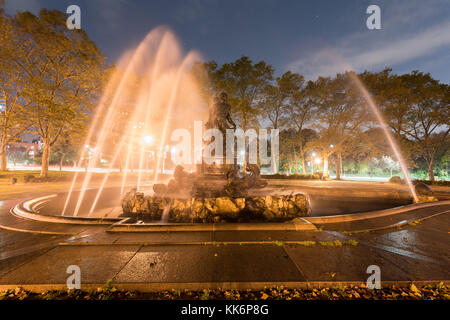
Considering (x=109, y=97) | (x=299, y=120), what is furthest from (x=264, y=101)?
(x=109, y=97)

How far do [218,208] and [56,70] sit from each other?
23848 mm

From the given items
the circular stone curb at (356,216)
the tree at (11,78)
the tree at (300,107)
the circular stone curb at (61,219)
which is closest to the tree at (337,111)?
the tree at (300,107)

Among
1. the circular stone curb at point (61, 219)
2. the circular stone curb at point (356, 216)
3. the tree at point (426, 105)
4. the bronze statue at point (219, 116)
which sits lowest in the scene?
the circular stone curb at point (61, 219)

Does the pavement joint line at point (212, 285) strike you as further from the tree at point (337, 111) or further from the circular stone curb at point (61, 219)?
the tree at point (337, 111)

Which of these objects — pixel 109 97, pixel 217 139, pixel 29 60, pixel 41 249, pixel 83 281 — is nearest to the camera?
pixel 83 281

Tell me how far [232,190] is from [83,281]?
19.1 ft

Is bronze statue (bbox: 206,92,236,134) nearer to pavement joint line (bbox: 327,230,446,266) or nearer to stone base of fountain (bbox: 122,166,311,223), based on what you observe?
stone base of fountain (bbox: 122,166,311,223)

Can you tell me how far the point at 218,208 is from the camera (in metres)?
7.09

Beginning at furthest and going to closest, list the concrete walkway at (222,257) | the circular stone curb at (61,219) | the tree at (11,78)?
the tree at (11,78), the circular stone curb at (61,219), the concrete walkway at (222,257)

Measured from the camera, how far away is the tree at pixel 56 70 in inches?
634

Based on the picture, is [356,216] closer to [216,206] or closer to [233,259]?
[216,206]

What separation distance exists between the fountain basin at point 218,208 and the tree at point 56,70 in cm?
1677

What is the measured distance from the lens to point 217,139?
10484 mm
